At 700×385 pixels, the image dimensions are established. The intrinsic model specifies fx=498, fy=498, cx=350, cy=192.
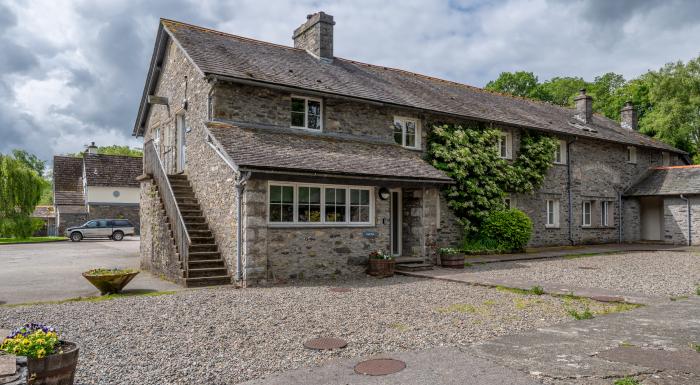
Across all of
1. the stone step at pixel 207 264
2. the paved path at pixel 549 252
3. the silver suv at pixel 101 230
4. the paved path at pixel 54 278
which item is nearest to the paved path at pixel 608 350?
the stone step at pixel 207 264

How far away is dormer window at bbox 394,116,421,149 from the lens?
18.1 metres

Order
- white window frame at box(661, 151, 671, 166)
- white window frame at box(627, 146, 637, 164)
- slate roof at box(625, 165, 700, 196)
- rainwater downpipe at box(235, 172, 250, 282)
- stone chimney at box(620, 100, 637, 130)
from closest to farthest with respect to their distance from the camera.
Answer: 1. rainwater downpipe at box(235, 172, 250, 282)
2. slate roof at box(625, 165, 700, 196)
3. white window frame at box(627, 146, 637, 164)
4. white window frame at box(661, 151, 671, 166)
5. stone chimney at box(620, 100, 637, 130)

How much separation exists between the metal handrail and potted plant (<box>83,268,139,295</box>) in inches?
57.5

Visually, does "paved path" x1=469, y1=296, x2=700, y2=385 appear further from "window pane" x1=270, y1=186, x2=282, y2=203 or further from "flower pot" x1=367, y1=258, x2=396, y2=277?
"window pane" x1=270, y1=186, x2=282, y2=203

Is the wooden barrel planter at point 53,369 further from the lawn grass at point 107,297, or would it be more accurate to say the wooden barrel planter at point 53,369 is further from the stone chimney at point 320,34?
the stone chimney at point 320,34

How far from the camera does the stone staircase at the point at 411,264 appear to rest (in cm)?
1477

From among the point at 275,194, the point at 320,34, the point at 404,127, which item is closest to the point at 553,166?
the point at 404,127

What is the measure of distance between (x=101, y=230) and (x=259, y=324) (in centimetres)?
3118

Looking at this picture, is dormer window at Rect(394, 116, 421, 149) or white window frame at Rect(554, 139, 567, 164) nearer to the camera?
dormer window at Rect(394, 116, 421, 149)

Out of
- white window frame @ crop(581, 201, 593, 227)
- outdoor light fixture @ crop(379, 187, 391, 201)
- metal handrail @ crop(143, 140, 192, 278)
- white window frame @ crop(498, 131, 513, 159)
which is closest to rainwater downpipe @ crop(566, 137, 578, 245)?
white window frame @ crop(581, 201, 593, 227)

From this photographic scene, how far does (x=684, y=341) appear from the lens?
6.31 m

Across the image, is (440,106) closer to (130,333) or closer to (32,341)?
(130,333)

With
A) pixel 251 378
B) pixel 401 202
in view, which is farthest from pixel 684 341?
pixel 401 202

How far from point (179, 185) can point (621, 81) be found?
166 ft
